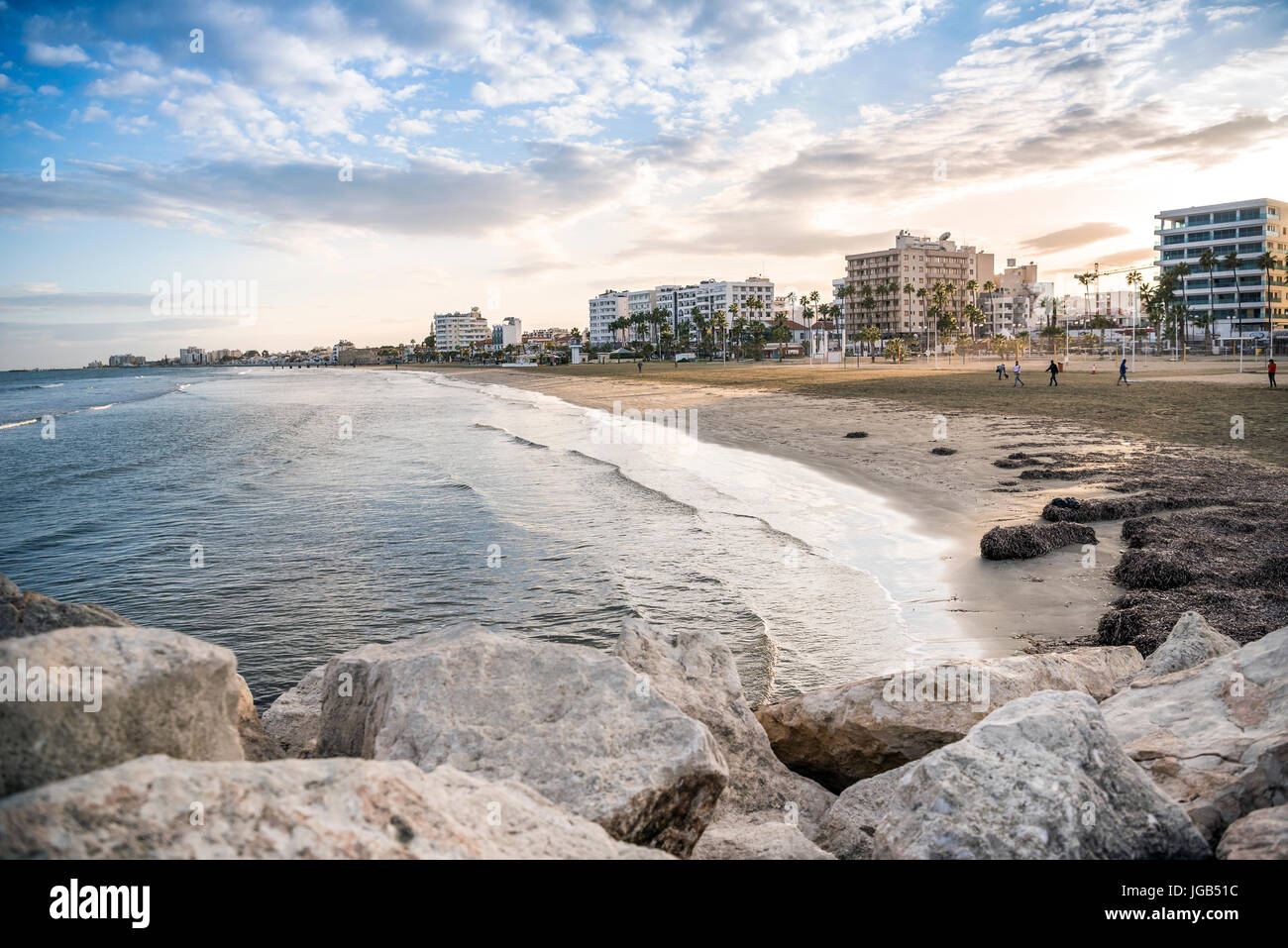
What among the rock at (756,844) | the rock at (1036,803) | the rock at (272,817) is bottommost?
the rock at (756,844)

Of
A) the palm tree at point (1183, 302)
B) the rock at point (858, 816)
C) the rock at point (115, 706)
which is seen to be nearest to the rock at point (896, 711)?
the rock at point (858, 816)

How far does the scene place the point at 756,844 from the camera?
5.11 m

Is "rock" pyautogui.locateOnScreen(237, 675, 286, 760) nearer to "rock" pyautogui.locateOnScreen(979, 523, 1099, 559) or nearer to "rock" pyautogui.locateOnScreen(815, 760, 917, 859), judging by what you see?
"rock" pyautogui.locateOnScreen(815, 760, 917, 859)

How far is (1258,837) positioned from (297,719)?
26.3 feet

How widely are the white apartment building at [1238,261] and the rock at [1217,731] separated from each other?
145528 millimetres

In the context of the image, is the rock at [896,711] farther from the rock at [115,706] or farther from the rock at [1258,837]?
the rock at [115,706]

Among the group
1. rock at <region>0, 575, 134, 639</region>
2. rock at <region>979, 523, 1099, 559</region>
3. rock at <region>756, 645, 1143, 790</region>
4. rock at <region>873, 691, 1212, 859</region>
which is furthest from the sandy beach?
rock at <region>0, 575, 134, 639</region>

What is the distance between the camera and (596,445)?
3753 centimetres

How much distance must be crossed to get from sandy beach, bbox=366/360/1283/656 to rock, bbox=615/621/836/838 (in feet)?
16.2

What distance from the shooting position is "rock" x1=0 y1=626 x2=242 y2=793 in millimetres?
3488

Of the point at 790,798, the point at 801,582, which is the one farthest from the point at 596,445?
the point at 790,798

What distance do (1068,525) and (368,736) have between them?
1441cm

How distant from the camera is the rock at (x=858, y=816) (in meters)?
5.60

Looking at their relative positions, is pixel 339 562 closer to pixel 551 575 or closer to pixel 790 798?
pixel 551 575
